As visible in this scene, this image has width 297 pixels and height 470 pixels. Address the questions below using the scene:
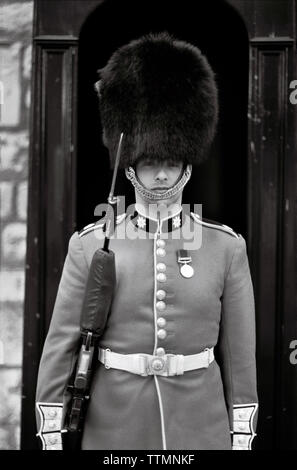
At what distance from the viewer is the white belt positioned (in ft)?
6.40

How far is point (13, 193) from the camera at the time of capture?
2646 mm

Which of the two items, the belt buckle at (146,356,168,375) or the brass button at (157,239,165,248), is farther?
the brass button at (157,239,165,248)

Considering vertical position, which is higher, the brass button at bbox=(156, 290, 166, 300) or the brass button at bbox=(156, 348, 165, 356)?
the brass button at bbox=(156, 290, 166, 300)

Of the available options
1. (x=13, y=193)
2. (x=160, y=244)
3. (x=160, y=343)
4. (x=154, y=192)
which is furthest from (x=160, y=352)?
(x=13, y=193)

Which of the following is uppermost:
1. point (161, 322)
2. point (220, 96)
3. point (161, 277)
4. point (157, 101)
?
point (220, 96)

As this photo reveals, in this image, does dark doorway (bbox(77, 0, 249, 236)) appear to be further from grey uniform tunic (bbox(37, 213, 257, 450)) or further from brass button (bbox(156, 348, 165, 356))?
brass button (bbox(156, 348, 165, 356))

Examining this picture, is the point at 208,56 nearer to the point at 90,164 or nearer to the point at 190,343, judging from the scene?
the point at 90,164

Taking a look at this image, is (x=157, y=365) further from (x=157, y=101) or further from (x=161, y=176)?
(x=157, y=101)

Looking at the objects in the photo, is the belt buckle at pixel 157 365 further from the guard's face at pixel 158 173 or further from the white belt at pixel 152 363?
the guard's face at pixel 158 173

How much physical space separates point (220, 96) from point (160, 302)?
127 centimetres

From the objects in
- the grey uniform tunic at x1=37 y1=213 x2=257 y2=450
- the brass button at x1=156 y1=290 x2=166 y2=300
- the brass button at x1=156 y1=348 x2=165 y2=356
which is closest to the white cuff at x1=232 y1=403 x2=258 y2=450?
the grey uniform tunic at x1=37 y1=213 x2=257 y2=450

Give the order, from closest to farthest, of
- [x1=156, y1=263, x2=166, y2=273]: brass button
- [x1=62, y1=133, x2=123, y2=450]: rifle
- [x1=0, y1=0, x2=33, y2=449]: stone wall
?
[x1=62, y1=133, x2=123, y2=450]: rifle → [x1=156, y1=263, x2=166, y2=273]: brass button → [x1=0, y1=0, x2=33, y2=449]: stone wall

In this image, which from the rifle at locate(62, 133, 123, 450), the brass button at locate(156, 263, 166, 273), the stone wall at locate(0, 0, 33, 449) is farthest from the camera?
the stone wall at locate(0, 0, 33, 449)
